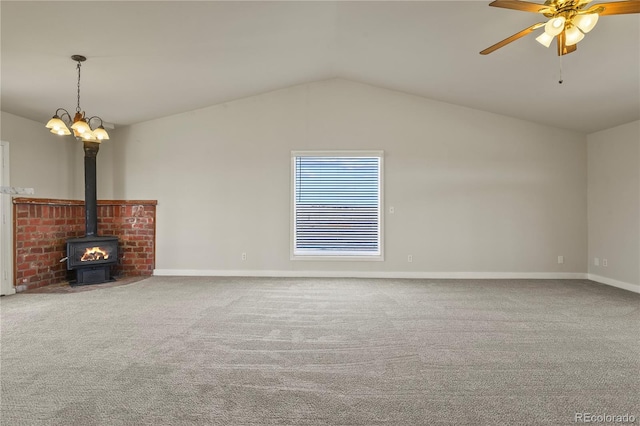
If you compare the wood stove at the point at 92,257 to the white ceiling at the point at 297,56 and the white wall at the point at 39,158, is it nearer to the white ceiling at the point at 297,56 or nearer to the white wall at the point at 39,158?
the white wall at the point at 39,158

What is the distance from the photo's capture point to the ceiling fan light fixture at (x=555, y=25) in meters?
2.35

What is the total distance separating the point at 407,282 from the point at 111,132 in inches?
232

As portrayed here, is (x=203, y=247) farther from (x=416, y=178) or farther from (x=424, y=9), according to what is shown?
(x=424, y=9)

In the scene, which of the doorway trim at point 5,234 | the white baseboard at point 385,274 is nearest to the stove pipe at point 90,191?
the doorway trim at point 5,234

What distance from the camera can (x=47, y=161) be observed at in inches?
205

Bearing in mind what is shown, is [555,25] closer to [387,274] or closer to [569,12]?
[569,12]

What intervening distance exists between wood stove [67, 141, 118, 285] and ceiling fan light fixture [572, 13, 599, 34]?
626 cm

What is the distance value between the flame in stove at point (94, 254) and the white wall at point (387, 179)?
87cm

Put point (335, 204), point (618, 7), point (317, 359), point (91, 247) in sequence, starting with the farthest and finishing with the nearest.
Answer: point (335, 204), point (91, 247), point (317, 359), point (618, 7)

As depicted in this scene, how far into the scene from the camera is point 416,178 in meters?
5.79

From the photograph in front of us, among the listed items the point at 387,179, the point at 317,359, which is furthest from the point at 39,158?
the point at 387,179

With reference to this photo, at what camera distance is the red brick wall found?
4.79 m

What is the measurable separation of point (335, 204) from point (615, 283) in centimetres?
464

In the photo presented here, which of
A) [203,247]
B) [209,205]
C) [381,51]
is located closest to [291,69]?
[381,51]
